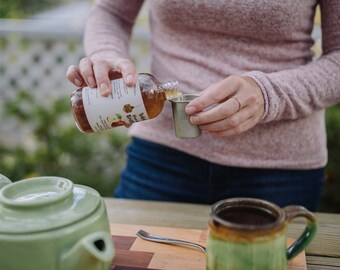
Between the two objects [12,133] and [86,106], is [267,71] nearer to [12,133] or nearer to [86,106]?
[86,106]

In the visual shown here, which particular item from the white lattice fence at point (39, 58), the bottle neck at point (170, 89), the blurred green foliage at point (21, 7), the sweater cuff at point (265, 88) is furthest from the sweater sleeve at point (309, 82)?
the blurred green foliage at point (21, 7)

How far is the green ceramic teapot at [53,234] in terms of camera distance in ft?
2.09

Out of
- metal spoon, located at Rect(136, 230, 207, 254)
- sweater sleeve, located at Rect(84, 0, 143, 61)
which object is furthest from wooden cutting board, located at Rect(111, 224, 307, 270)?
sweater sleeve, located at Rect(84, 0, 143, 61)

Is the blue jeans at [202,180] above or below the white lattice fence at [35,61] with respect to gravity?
above

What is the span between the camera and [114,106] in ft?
2.73

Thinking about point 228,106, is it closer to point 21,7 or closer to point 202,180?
point 202,180

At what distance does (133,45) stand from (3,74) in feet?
2.56

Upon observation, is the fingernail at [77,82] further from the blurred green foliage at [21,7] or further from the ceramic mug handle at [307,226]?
the blurred green foliage at [21,7]

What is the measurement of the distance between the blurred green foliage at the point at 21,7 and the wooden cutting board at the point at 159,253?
3687mm

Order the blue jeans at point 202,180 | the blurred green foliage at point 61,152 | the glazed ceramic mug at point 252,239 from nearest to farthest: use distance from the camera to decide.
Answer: the glazed ceramic mug at point 252,239
the blue jeans at point 202,180
the blurred green foliage at point 61,152

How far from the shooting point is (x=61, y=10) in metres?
5.21

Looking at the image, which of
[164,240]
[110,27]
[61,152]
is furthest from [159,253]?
[61,152]

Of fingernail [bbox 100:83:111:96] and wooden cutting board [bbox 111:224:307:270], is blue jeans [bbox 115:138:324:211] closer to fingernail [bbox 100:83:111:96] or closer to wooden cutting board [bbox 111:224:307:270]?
wooden cutting board [bbox 111:224:307:270]

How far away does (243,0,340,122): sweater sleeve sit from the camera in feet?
3.07
